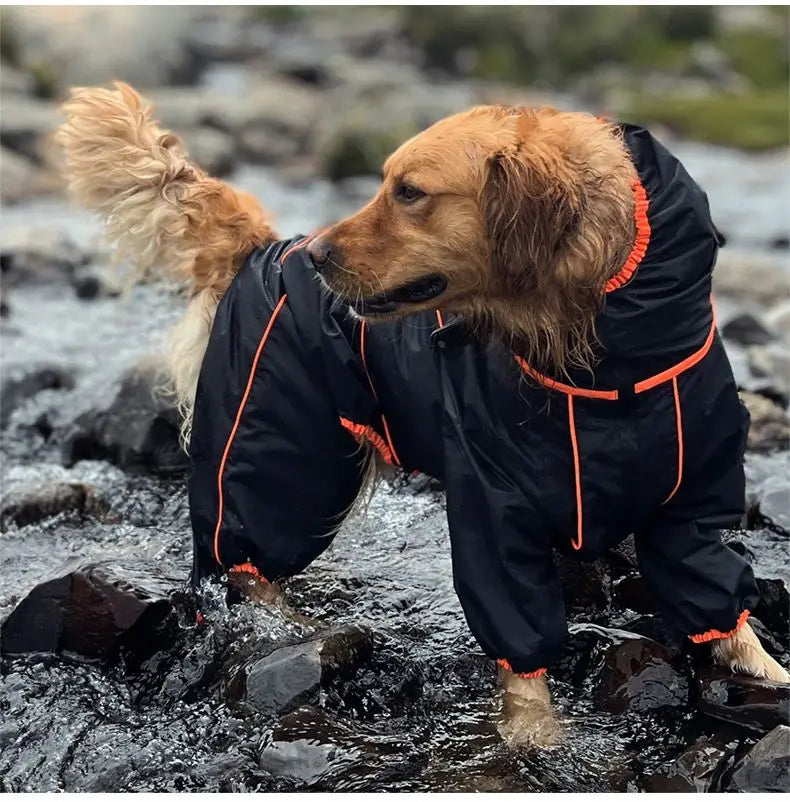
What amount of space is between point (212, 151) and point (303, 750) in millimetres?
15036

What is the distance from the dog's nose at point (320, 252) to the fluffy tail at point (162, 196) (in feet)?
3.20

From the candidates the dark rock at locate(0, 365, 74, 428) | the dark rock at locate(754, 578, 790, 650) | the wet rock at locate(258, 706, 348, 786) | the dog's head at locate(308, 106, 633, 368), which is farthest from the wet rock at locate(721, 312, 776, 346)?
the wet rock at locate(258, 706, 348, 786)

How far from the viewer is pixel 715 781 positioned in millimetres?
3773

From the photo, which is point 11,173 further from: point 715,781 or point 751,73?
point 751,73

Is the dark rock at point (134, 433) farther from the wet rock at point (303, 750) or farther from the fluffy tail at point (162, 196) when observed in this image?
the wet rock at point (303, 750)

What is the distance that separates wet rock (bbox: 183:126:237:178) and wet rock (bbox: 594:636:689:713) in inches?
550

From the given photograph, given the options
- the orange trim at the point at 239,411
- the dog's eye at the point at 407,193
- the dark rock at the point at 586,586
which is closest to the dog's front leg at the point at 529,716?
the dark rock at the point at 586,586

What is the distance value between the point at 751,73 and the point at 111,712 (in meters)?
36.9

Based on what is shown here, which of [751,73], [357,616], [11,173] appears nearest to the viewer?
[357,616]

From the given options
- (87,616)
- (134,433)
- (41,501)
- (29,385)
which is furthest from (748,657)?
(29,385)

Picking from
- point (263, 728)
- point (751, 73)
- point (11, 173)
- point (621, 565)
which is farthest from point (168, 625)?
point (751, 73)

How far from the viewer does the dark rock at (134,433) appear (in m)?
6.64

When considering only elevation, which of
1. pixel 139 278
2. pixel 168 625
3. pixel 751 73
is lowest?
pixel 168 625

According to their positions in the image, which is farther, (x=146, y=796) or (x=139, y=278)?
(x=139, y=278)
